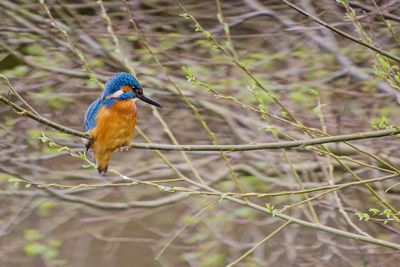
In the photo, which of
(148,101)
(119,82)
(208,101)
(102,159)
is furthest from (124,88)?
(208,101)

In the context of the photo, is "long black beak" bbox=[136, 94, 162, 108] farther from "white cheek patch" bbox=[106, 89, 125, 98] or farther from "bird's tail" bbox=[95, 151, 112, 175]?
"bird's tail" bbox=[95, 151, 112, 175]

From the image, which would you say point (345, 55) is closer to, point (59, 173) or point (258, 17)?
point (258, 17)

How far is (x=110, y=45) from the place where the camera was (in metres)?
4.95

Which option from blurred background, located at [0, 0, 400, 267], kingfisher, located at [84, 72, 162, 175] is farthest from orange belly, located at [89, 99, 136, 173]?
blurred background, located at [0, 0, 400, 267]

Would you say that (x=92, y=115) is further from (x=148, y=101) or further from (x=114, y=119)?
(x=148, y=101)

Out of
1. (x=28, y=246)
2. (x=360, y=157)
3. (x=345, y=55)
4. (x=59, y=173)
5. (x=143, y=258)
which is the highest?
(x=345, y=55)

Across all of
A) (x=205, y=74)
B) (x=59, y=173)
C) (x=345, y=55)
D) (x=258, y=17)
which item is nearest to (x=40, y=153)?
(x=59, y=173)

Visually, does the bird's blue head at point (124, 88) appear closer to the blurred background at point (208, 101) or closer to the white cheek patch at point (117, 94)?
the white cheek patch at point (117, 94)

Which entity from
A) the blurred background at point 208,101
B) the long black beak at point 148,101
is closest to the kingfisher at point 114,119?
the long black beak at point 148,101

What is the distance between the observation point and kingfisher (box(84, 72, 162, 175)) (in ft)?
9.09

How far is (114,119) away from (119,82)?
118 mm

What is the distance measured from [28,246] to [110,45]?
1.23 metres

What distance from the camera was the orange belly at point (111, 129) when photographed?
277 centimetres

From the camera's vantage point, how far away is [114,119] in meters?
2.79
